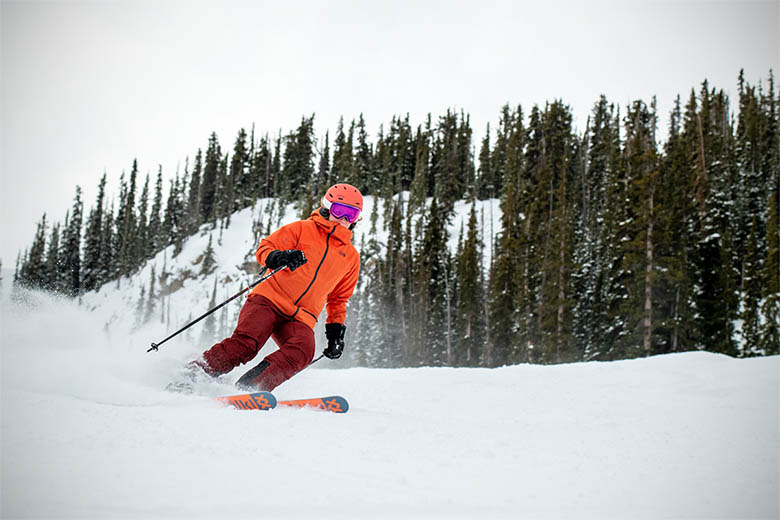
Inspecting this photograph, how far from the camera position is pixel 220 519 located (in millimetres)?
1377

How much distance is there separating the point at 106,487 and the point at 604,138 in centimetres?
6353

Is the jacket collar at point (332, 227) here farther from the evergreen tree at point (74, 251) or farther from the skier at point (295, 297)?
the evergreen tree at point (74, 251)

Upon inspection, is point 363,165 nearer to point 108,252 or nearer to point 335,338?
point 108,252

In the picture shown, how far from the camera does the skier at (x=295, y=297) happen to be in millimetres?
3670

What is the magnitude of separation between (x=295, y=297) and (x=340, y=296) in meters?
0.62

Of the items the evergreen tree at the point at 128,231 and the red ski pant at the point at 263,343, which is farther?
the evergreen tree at the point at 128,231

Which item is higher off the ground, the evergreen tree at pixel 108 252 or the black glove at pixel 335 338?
the evergreen tree at pixel 108 252

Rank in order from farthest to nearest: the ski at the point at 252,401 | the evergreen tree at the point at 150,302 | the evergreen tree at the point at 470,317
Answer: the evergreen tree at the point at 150,302 → the evergreen tree at the point at 470,317 → the ski at the point at 252,401

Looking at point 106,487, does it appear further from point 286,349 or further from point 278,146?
point 278,146

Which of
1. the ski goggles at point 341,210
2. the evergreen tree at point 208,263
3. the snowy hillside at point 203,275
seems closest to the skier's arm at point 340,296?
the ski goggles at point 341,210

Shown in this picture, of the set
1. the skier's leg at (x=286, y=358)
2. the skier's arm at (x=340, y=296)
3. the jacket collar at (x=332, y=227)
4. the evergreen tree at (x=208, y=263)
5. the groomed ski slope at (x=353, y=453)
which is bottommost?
the groomed ski slope at (x=353, y=453)

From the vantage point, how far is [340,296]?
4668 millimetres

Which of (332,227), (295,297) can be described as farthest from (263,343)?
(332,227)

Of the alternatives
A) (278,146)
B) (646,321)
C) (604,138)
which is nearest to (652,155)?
(646,321)
